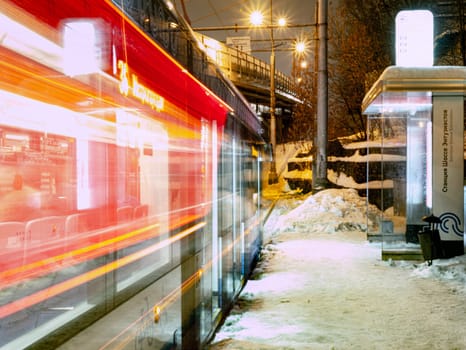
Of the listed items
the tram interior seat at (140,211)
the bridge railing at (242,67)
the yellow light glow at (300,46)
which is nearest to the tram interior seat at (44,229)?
the tram interior seat at (140,211)

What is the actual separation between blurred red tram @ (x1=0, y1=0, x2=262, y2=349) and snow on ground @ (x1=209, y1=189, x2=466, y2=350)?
2.32m

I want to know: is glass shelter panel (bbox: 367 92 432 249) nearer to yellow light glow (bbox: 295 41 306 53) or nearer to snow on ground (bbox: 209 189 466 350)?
snow on ground (bbox: 209 189 466 350)

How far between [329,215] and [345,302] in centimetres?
835

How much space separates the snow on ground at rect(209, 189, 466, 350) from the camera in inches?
216

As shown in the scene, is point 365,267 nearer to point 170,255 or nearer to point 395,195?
point 395,195

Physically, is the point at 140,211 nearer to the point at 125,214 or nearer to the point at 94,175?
the point at 125,214

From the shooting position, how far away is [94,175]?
7.70ft

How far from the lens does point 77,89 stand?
2.23 meters

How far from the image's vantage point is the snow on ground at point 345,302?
5480 mm

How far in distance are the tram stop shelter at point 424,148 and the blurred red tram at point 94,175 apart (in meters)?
7.11

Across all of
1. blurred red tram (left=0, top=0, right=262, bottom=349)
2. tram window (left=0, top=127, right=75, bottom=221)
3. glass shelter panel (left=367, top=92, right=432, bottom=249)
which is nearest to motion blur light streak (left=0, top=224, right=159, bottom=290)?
blurred red tram (left=0, top=0, right=262, bottom=349)

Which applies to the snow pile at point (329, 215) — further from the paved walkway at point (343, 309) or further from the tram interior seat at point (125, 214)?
the tram interior seat at point (125, 214)

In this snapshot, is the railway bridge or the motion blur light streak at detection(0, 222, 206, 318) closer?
the motion blur light streak at detection(0, 222, 206, 318)

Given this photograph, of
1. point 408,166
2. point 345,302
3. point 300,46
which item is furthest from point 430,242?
point 300,46
